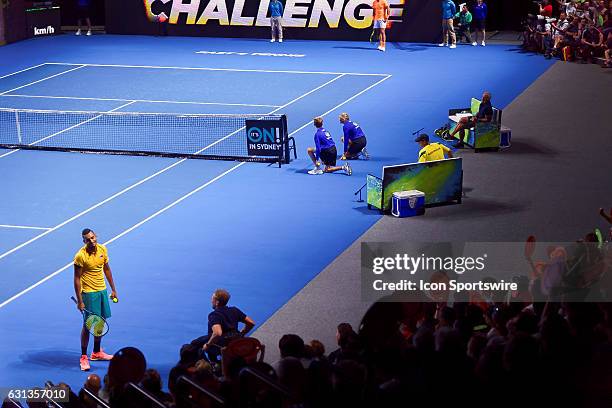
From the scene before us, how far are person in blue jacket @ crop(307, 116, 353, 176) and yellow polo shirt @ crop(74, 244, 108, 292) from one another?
10.3 m

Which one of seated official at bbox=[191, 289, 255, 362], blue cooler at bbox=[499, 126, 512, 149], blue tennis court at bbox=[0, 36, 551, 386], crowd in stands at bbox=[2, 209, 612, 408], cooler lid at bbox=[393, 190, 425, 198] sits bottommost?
blue tennis court at bbox=[0, 36, 551, 386]

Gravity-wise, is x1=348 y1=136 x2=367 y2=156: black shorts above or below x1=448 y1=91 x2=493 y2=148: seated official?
below

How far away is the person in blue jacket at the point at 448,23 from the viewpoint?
4300cm

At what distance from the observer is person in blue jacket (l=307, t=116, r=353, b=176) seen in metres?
25.0

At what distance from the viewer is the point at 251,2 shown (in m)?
46.5

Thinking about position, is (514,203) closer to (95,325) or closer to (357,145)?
(357,145)

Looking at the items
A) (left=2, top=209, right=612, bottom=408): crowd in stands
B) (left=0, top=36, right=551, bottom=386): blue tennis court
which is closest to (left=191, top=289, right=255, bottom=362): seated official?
(left=0, top=36, right=551, bottom=386): blue tennis court

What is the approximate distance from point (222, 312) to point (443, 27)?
106 ft

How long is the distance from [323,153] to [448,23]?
20354 millimetres

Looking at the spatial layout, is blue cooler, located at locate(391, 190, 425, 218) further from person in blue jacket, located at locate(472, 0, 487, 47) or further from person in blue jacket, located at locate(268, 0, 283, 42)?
person in blue jacket, located at locate(268, 0, 283, 42)

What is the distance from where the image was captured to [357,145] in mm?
26266

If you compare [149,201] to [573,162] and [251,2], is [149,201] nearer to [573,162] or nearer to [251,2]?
[573,162]

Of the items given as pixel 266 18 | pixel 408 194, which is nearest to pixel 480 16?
pixel 266 18

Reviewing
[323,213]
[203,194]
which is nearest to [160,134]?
[203,194]
